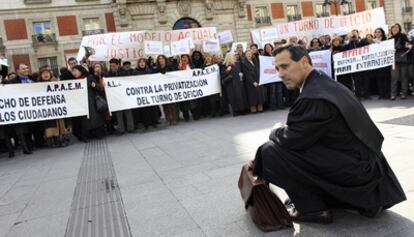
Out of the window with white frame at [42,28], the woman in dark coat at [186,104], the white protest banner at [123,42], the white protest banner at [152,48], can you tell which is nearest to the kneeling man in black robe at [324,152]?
the woman in dark coat at [186,104]

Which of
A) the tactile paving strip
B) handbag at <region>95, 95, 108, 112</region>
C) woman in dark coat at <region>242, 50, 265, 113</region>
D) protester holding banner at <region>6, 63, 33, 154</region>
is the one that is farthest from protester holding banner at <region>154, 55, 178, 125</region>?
the tactile paving strip

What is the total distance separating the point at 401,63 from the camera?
30.9 feet

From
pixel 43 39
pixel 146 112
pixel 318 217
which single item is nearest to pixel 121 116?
pixel 146 112

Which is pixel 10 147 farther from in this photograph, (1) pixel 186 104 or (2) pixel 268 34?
(2) pixel 268 34

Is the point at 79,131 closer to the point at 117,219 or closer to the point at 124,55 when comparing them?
the point at 124,55

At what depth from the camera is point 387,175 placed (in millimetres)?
3021

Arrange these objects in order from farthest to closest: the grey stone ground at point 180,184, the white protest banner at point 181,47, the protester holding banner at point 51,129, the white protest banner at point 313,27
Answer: the white protest banner at point 313,27, the white protest banner at point 181,47, the protester holding banner at point 51,129, the grey stone ground at point 180,184

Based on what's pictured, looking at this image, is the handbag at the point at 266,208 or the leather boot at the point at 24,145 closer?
the handbag at the point at 266,208

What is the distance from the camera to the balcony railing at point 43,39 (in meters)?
31.5

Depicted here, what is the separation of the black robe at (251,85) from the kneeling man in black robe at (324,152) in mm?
7227

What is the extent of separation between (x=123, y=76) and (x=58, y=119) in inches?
74.5

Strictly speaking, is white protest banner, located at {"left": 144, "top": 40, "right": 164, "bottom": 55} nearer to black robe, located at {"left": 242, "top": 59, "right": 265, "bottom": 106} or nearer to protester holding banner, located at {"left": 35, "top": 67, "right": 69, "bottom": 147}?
black robe, located at {"left": 242, "top": 59, "right": 265, "bottom": 106}

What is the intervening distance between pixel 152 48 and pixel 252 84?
3154mm

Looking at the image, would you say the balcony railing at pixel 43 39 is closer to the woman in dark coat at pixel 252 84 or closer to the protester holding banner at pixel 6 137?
the protester holding banner at pixel 6 137
